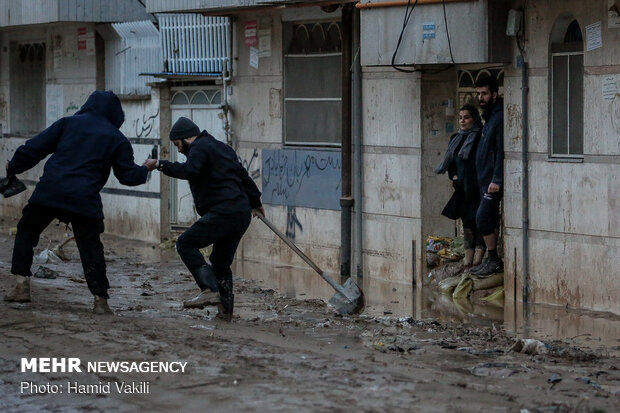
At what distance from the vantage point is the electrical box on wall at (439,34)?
12.3m

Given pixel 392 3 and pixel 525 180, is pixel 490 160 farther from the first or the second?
pixel 392 3

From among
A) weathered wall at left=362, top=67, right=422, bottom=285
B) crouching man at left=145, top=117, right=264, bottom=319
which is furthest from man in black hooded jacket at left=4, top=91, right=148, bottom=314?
weathered wall at left=362, top=67, right=422, bottom=285

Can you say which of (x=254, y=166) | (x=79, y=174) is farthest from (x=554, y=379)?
(x=254, y=166)

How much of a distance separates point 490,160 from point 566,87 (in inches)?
46.0

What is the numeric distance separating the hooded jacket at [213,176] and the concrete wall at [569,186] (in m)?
3.44

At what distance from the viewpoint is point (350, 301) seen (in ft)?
36.8

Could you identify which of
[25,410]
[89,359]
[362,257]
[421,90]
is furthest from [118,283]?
[25,410]

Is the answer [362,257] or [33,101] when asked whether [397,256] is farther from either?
[33,101]

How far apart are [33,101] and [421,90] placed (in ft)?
35.2

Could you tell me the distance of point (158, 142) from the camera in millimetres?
18156

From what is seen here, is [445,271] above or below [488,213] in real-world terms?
below

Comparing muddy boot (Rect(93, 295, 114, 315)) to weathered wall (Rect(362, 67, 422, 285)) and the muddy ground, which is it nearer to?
the muddy ground

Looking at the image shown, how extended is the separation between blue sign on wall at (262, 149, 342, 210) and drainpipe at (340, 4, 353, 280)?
30 cm

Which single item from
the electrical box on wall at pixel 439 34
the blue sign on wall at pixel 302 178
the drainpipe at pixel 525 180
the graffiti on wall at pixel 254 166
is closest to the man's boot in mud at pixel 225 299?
the drainpipe at pixel 525 180
